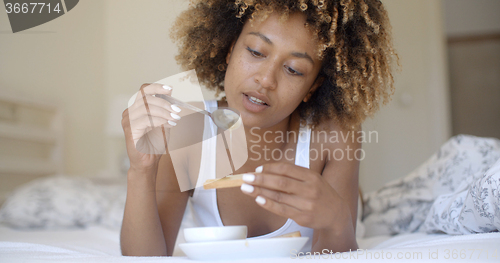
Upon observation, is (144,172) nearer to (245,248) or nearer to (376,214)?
(245,248)

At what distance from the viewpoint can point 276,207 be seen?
0.56 m

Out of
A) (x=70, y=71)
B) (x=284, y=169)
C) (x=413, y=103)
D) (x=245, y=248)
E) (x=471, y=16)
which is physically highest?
(x=471, y=16)

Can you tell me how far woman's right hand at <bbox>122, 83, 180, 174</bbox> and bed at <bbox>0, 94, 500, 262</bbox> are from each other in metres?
0.20

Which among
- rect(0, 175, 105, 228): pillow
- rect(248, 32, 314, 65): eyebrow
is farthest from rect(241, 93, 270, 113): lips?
rect(0, 175, 105, 228): pillow

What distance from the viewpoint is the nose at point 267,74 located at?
2.78 ft

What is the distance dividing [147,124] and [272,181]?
1.03 ft

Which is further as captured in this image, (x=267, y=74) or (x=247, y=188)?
(x=267, y=74)

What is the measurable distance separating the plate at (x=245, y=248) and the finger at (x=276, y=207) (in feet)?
0.12

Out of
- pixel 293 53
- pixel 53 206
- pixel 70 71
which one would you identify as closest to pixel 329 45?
pixel 293 53

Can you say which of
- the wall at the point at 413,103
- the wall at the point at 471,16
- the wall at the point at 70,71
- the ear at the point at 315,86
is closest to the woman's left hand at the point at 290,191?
the ear at the point at 315,86

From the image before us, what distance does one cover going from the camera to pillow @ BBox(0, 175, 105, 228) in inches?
58.7

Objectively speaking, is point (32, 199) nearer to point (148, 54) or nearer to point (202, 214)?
point (202, 214)

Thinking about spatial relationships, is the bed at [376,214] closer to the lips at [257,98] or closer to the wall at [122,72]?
the wall at [122,72]

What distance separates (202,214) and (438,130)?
2.26 meters
